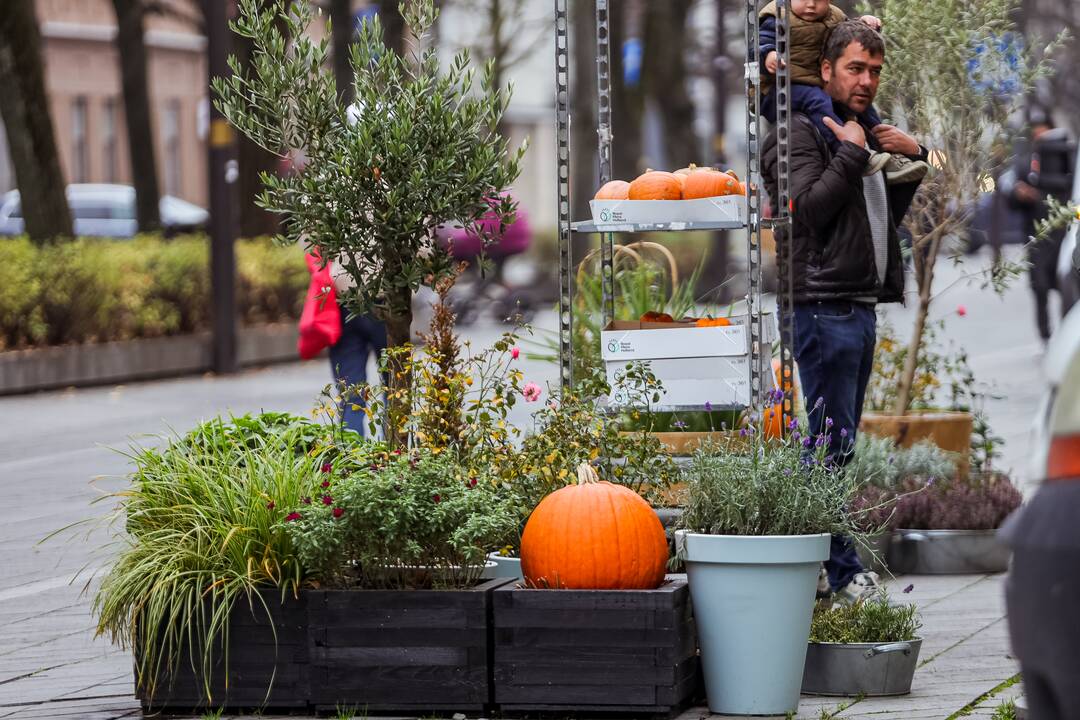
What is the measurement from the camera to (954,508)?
8125mm

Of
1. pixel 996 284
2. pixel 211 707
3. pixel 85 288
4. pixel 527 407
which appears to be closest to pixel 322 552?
pixel 211 707

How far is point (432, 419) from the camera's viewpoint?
6.10m

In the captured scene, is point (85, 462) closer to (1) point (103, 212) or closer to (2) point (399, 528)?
(2) point (399, 528)

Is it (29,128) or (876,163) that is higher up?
(29,128)

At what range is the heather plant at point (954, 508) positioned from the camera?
8.09 metres

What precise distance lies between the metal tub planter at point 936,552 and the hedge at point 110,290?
34.7 ft

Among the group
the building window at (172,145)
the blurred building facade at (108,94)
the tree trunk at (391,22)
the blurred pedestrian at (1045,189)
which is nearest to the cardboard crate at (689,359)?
the blurred pedestrian at (1045,189)

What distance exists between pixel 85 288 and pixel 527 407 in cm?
577

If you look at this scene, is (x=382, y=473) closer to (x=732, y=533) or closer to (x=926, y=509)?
(x=732, y=533)

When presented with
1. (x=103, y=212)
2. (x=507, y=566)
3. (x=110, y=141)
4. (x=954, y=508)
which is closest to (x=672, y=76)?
(x=103, y=212)

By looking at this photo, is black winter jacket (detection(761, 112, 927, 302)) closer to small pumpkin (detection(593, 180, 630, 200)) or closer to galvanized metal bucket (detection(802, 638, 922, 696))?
small pumpkin (detection(593, 180, 630, 200))

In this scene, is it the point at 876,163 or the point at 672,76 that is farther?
the point at 672,76

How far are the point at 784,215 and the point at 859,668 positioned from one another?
164cm

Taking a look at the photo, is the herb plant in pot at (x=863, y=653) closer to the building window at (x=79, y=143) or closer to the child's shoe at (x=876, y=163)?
the child's shoe at (x=876, y=163)
